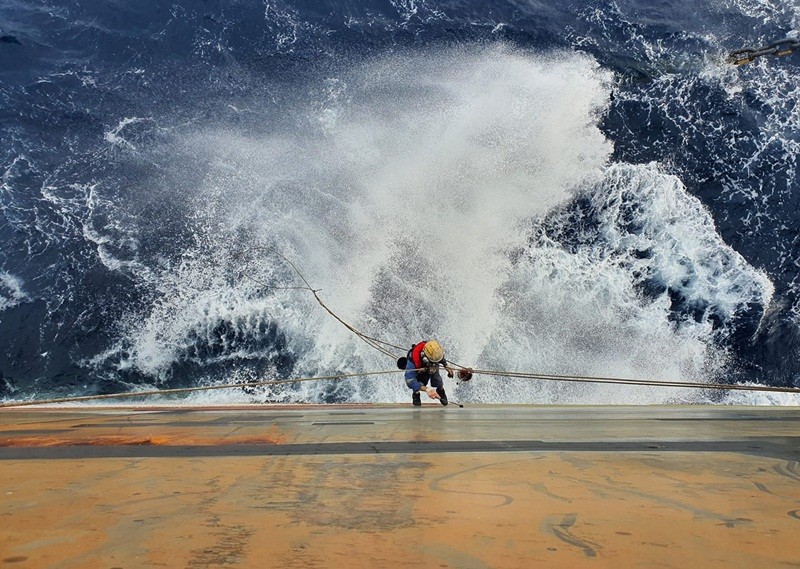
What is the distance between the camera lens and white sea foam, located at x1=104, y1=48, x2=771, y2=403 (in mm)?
13930

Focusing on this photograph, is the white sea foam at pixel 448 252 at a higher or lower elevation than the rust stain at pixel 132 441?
higher

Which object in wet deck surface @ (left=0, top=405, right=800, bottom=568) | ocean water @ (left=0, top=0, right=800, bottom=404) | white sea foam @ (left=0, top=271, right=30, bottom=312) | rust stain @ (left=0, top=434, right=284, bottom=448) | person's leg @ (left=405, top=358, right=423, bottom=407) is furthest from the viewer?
white sea foam @ (left=0, top=271, right=30, bottom=312)

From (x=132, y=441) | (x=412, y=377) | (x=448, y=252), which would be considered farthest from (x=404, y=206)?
(x=132, y=441)

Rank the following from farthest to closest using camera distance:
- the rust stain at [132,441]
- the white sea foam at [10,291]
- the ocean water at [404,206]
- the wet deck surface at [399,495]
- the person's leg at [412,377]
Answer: the white sea foam at [10,291] → the ocean water at [404,206] → the person's leg at [412,377] → the rust stain at [132,441] → the wet deck surface at [399,495]

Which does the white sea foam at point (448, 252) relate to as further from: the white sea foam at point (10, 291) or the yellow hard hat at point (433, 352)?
the yellow hard hat at point (433, 352)

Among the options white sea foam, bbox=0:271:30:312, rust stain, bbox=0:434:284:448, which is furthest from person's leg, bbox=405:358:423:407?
white sea foam, bbox=0:271:30:312

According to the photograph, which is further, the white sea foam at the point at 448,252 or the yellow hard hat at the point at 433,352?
the white sea foam at the point at 448,252

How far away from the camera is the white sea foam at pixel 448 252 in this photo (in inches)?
548

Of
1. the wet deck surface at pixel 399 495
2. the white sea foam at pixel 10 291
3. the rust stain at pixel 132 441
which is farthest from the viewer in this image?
the white sea foam at pixel 10 291

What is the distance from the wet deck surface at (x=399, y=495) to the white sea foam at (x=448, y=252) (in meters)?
5.35

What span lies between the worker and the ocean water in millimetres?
2613

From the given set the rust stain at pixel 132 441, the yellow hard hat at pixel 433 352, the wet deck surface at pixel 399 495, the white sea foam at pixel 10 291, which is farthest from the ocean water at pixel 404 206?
the rust stain at pixel 132 441

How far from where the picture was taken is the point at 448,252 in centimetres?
1491

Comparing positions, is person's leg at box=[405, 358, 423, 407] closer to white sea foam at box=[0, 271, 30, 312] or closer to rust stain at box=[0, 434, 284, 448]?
rust stain at box=[0, 434, 284, 448]
